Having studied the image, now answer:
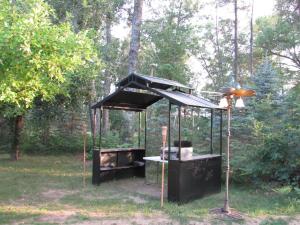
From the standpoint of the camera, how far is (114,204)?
19.8 feet

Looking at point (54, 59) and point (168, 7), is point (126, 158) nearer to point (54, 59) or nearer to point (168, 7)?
point (54, 59)

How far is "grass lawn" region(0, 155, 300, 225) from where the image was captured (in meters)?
5.15

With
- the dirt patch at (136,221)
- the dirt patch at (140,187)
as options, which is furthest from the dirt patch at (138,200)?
the dirt patch at (136,221)

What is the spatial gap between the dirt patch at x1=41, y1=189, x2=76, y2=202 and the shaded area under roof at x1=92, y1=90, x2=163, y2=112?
6.44 ft

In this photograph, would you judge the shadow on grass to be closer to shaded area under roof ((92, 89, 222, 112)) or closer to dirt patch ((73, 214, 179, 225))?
dirt patch ((73, 214, 179, 225))

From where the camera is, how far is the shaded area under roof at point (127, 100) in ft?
25.5

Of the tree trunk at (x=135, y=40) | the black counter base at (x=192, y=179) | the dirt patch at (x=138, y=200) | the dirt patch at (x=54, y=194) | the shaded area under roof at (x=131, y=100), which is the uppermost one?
the tree trunk at (x=135, y=40)

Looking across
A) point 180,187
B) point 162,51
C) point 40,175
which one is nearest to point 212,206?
point 180,187

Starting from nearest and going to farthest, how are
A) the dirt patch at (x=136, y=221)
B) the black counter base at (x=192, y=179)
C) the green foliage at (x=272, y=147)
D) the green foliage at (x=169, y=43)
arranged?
the dirt patch at (x=136, y=221) < the black counter base at (x=192, y=179) < the green foliage at (x=272, y=147) < the green foliage at (x=169, y=43)

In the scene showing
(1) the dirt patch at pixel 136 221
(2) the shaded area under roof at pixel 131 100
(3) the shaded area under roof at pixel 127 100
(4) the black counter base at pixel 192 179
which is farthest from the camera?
(3) the shaded area under roof at pixel 127 100

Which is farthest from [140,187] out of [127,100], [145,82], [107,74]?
[107,74]

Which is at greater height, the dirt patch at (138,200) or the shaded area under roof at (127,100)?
the shaded area under roof at (127,100)

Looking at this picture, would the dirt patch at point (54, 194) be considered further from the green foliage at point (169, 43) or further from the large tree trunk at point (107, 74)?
the green foliage at point (169, 43)

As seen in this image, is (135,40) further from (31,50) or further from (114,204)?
(31,50)
